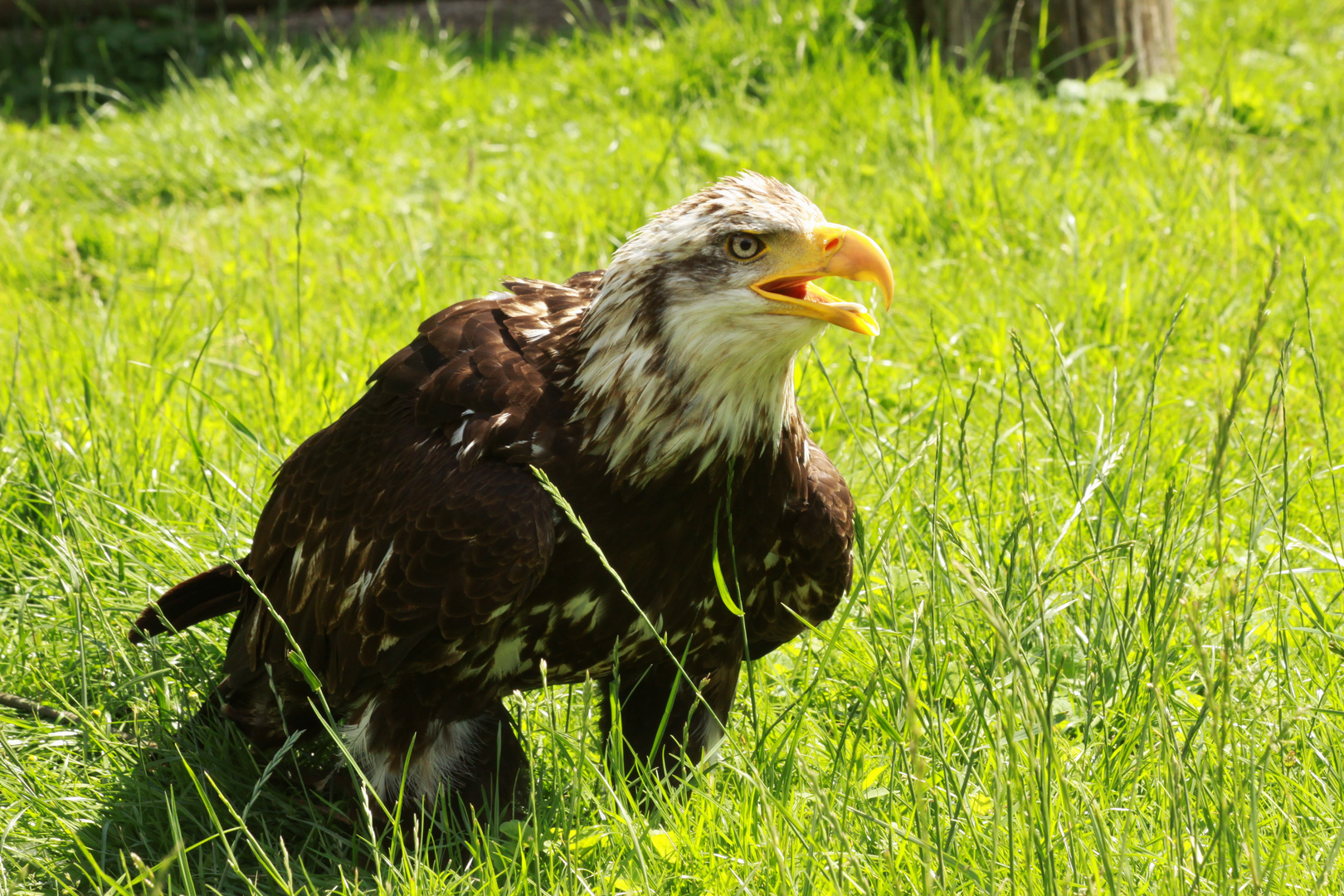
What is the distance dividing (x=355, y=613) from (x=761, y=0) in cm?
524

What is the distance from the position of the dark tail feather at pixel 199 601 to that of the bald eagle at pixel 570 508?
0.17 meters

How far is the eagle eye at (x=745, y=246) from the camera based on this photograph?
2561 millimetres

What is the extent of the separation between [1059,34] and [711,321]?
16.0 feet

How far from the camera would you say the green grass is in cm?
246

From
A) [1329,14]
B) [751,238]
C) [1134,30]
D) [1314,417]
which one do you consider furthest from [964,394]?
[1329,14]

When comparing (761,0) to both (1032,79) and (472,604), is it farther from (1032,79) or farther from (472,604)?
(472,604)

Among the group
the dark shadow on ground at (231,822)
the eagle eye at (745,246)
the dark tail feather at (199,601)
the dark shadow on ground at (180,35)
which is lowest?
the dark shadow on ground at (231,822)

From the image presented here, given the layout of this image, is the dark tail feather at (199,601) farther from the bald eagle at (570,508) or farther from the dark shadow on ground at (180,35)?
the dark shadow on ground at (180,35)

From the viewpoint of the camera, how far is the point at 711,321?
2.55 meters

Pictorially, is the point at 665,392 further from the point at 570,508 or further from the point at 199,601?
the point at 199,601

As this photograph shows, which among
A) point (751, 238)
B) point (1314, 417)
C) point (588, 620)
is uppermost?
point (751, 238)

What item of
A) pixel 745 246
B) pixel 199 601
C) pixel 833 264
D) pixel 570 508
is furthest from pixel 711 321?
pixel 199 601

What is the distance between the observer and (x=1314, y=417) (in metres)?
4.25

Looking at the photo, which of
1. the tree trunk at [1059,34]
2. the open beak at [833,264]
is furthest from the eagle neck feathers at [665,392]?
the tree trunk at [1059,34]
